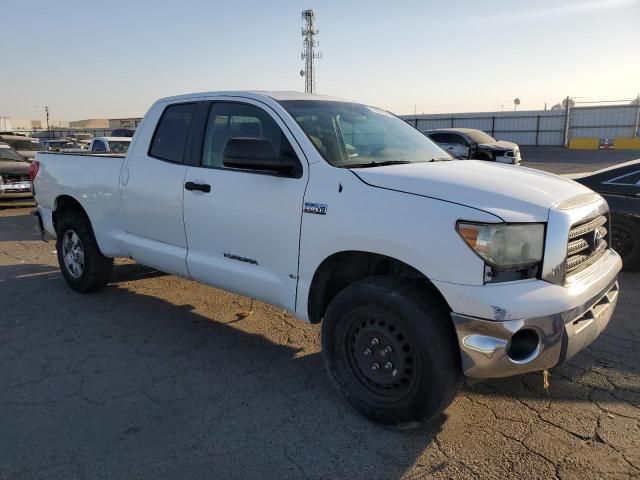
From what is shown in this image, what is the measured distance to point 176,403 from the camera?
3496 millimetres

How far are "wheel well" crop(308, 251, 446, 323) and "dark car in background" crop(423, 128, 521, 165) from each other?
12821 millimetres

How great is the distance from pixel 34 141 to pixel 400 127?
48.4ft

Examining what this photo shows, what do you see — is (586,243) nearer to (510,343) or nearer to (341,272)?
(510,343)

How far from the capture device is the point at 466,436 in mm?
3104

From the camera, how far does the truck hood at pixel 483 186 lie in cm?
281

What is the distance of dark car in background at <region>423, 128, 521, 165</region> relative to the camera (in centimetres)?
1593

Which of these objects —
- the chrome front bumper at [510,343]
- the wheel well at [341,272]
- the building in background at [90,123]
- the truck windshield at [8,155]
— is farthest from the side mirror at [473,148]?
the building in background at [90,123]

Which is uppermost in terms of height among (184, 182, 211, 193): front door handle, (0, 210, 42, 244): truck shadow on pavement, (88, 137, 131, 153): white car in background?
(88, 137, 131, 153): white car in background

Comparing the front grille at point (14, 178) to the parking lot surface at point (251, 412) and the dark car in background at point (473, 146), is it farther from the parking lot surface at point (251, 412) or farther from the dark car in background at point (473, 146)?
the dark car in background at point (473, 146)

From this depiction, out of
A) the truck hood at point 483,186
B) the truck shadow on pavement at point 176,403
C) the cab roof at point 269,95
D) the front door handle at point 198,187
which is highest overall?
the cab roof at point 269,95

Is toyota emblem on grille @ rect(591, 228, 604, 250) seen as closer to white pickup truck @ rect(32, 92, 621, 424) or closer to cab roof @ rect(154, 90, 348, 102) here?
white pickup truck @ rect(32, 92, 621, 424)

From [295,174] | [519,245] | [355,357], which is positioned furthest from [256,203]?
[519,245]

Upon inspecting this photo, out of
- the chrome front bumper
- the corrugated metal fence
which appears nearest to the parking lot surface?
the chrome front bumper

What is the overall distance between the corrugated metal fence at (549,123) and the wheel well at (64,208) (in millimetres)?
31916
